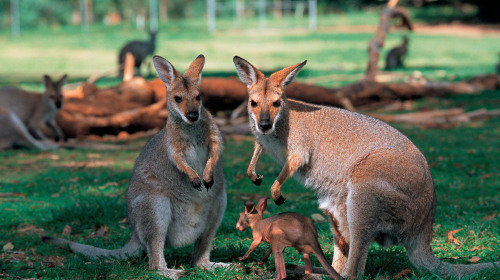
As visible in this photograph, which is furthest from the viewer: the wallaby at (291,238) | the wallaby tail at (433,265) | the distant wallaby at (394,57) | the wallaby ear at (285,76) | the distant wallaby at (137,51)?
the distant wallaby at (394,57)

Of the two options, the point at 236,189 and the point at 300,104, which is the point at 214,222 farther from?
the point at 236,189

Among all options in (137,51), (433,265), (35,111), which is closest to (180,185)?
(433,265)

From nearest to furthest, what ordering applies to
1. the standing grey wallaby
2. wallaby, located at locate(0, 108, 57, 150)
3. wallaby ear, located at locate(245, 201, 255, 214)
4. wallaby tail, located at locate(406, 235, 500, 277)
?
1. wallaby tail, located at locate(406, 235, 500, 277)
2. wallaby ear, located at locate(245, 201, 255, 214)
3. wallaby, located at locate(0, 108, 57, 150)
4. the standing grey wallaby

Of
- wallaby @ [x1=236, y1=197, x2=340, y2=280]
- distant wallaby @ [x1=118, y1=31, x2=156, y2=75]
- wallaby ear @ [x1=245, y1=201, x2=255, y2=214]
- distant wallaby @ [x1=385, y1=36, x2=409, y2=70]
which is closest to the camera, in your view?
wallaby @ [x1=236, y1=197, x2=340, y2=280]

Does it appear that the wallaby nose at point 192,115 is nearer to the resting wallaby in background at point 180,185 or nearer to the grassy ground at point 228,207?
the resting wallaby in background at point 180,185

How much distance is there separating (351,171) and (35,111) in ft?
A: 19.7

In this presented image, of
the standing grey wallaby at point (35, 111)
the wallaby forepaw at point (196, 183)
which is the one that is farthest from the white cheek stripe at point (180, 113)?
the standing grey wallaby at point (35, 111)

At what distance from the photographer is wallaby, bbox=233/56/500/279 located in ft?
10.7

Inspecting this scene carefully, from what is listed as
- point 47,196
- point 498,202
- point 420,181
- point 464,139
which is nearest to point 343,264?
point 420,181

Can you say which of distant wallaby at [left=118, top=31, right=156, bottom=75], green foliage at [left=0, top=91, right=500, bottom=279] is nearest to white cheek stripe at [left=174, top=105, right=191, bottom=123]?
green foliage at [left=0, top=91, right=500, bottom=279]

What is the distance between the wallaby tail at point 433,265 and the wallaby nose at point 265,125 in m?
1.02

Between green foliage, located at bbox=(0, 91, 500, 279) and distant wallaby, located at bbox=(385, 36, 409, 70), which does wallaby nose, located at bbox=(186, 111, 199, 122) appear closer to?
green foliage, located at bbox=(0, 91, 500, 279)

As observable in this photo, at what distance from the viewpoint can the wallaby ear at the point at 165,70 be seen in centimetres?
375

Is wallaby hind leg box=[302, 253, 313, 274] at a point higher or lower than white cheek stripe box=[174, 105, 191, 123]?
lower
